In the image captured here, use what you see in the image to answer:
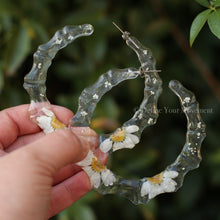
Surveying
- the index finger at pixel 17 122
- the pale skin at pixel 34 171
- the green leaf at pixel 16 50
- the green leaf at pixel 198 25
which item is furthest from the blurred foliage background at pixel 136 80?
the green leaf at pixel 198 25

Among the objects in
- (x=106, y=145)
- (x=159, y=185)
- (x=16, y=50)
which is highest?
(x=16, y=50)

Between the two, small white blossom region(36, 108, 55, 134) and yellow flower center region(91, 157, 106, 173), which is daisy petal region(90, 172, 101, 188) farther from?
small white blossom region(36, 108, 55, 134)

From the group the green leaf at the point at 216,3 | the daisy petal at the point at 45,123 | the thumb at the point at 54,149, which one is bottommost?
the daisy petal at the point at 45,123

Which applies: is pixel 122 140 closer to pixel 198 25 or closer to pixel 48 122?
pixel 48 122

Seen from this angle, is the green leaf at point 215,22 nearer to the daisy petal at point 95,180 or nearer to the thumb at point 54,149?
the thumb at point 54,149

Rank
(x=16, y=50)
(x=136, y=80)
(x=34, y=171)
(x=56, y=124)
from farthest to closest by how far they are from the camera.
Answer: (x=136, y=80)
(x=16, y=50)
(x=56, y=124)
(x=34, y=171)

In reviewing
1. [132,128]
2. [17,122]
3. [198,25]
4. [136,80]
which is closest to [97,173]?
[132,128]
